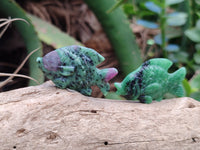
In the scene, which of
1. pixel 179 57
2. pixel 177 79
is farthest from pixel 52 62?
pixel 179 57

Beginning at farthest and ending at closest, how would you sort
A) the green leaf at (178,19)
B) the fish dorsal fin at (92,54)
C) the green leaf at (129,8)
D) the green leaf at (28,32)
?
the green leaf at (129,8) < the green leaf at (178,19) < the green leaf at (28,32) < the fish dorsal fin at (92,54)

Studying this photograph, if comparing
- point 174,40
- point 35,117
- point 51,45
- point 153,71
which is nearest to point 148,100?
point 153,71

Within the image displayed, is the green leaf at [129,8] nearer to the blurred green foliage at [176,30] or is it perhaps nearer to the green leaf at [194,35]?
the blurred green foliage at [176,30]

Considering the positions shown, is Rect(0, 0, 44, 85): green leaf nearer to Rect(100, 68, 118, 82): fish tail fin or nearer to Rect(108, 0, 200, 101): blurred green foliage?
Rect(100, 68, 118, 82): fish tail fin

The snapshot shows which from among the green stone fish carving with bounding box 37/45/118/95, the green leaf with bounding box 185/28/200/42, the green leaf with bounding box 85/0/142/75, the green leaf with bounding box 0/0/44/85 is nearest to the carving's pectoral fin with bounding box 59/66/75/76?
the green stone fish carving with bounding box 37/45/118/95

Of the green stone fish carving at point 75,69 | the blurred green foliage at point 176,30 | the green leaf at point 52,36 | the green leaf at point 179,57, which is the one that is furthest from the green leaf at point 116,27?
the green stone fish carving at point 75,69
